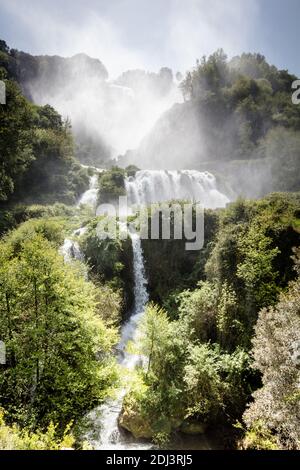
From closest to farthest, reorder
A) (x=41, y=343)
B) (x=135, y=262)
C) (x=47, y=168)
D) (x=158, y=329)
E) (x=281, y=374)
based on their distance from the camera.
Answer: (x=281, y=374), (x=41, y=343), (x=158, y=329), (x=135, y=262), (x=47, y=168)

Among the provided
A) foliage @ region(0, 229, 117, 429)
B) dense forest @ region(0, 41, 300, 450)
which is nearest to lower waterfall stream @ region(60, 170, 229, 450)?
dense forest @ region(0, 41, 300, 450)

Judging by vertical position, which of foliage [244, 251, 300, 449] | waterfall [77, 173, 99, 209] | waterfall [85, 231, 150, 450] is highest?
waterfall [77, 173, 99, 209]

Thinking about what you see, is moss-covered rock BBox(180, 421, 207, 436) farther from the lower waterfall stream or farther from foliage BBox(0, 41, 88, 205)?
foliage BBox(0, 41, 88, 205)

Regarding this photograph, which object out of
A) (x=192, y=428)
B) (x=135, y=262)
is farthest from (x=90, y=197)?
(x=192, y=428)

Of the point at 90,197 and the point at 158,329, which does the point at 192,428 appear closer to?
the point at 158,329

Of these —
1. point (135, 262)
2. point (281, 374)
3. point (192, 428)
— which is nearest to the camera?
point (281, 374)

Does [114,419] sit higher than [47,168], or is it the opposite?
[47,168]

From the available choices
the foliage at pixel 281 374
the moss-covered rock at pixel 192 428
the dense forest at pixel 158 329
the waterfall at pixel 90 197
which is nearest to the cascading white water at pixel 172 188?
the waterfall at pixel 90 197

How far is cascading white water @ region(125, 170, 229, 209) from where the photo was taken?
160ft

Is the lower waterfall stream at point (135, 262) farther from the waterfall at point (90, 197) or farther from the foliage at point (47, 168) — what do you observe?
the foliage at point (47, 168)

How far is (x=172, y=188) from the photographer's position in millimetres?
50938

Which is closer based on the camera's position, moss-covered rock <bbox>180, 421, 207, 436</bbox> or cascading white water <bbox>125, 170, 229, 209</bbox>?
moss-covered rock <bbox>180, 421, 207, 436</bbox>

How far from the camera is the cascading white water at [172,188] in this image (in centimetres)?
4884
